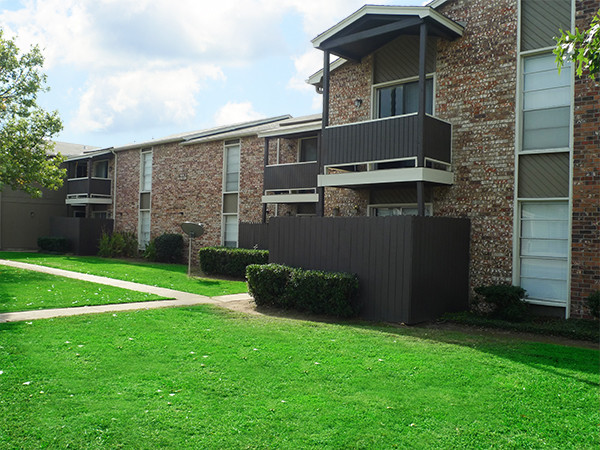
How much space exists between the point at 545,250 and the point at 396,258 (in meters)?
3.35

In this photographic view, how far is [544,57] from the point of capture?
1130cm

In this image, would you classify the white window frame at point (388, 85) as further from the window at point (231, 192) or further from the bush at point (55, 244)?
the bush at point (55, 244)

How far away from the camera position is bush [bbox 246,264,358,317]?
10.7 metres

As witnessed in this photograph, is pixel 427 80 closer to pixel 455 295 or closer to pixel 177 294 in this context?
pixel 455 295

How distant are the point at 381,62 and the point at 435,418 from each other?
11.2m

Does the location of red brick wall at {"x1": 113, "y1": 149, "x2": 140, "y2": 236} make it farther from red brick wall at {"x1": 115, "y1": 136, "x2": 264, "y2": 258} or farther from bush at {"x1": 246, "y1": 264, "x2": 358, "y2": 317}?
bush at {"x1": 246, "y1": 264, "x2": 358, "y2": 317}

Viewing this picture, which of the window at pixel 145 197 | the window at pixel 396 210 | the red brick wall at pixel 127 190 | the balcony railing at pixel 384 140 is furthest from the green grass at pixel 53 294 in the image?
the red brick wall at pixel 127 190

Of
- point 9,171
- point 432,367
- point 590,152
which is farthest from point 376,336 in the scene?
point 9,171

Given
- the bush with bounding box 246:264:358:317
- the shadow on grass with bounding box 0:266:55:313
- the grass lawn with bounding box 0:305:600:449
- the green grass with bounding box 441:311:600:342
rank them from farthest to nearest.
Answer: the shadow on grass with bounding box 0:266:55:313, the bush with bounding box 246:264:358:317, the green grass with bounding box 441:311:600:342, the grass lawn with bounding box 0:305:600:449

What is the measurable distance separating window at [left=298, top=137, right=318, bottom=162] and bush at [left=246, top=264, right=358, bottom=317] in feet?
24.9

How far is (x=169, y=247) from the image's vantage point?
909 inches

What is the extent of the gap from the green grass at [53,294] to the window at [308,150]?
8.37m

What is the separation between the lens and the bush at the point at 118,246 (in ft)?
84.4

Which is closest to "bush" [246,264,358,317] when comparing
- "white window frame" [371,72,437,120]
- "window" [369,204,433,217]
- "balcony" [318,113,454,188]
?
"balcony" [318,113,454,188]
